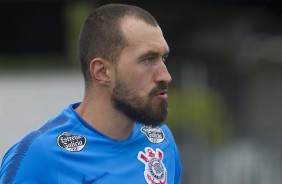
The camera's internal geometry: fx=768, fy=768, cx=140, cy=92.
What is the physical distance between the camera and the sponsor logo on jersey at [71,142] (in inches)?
117

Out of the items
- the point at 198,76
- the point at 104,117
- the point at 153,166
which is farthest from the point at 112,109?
the point at 198,76

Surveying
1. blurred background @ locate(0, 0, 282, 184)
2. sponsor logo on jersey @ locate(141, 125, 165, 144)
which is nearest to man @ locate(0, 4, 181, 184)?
sponsor logo on jersey @ locate(141, 125, 165, 144)

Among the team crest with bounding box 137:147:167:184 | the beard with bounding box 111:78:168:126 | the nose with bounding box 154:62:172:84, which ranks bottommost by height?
the team crest with bounding box 137:147:167:184

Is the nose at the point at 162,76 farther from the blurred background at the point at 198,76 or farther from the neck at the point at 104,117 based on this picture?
the blurred background at the point at 198,76

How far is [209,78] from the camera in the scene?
10.6 m

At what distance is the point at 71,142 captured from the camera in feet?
9.86

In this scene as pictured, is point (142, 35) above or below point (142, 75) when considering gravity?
above

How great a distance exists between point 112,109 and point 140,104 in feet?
0.43

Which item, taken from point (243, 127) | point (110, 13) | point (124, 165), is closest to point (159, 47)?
point (110, 13)

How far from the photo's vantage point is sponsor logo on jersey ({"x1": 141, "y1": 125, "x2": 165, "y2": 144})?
3.33 meters

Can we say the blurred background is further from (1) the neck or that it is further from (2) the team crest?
(1) the neck

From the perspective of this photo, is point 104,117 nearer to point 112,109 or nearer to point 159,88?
point 112,109

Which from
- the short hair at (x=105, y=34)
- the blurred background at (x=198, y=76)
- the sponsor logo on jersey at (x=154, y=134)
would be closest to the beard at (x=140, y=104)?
the short hair at (x=105, y=34)

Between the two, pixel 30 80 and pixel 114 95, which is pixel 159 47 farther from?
pixel 30 80
